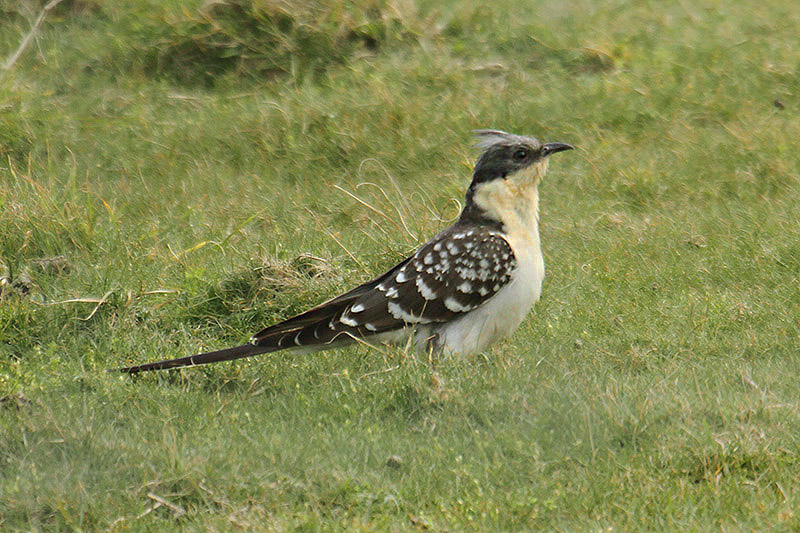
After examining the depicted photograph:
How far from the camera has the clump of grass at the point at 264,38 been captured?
425 inches

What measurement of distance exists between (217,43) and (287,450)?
21.9ft

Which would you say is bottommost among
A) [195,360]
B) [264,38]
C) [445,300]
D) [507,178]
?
[264,38]

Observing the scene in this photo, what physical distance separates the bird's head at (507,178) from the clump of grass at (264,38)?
182 inches

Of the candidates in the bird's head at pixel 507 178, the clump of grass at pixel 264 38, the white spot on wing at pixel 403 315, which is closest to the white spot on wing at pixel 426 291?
the white spot on wing at pixel 403 315

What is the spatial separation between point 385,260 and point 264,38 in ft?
14.4

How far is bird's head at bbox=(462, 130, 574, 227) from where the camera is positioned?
21.0 ft

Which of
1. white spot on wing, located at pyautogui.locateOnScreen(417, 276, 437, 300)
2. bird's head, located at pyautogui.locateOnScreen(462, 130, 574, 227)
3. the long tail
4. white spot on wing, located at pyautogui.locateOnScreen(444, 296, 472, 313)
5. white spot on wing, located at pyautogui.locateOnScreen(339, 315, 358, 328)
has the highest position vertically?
bird's head, located at pyautogui.locateOnScreen(462, 130, 574, 227)

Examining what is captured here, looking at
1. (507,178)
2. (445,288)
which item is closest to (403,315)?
(445,288)

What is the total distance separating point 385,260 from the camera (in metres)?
7.20

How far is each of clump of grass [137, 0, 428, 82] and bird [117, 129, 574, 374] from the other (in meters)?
4.90

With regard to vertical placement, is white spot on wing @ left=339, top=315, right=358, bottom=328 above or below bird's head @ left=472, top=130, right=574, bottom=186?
below

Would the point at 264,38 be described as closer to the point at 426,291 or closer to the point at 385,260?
the point at 385,260

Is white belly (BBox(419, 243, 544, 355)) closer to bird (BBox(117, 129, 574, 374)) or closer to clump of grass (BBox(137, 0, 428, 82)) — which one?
bird (BBox(117, 129, 574, 374))

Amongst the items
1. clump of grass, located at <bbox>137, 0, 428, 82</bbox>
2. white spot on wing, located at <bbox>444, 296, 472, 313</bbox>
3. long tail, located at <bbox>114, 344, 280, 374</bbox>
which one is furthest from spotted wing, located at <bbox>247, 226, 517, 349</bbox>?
clump of grass, located at <bbox>137, 0, 428, 82</bbox>
